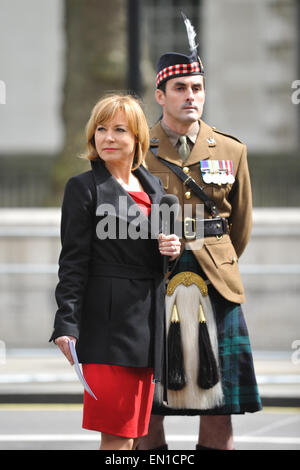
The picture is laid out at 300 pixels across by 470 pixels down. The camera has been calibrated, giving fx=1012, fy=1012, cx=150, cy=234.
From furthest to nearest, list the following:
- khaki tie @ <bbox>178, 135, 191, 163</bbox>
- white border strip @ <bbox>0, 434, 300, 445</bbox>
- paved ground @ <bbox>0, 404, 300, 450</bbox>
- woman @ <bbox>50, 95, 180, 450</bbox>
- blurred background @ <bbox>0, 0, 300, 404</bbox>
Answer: blurred background @ <bbox>0, 0, 300, 404</bbox>
white border strip @ <bbox>0, 434, 300, 445</bbox>
paved ground @ <bbox>0, 404, 300, 450</bbox>
khaki tie @ <bbox>178, 135, 191, 163</bbox>
woman @ <bbox>50, 95, 180, 450</bbox>

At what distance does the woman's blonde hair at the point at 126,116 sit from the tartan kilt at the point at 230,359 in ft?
2.99

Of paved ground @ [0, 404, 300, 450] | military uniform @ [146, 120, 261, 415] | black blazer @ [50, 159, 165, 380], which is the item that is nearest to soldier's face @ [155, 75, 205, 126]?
military uniform @ [146, 120, 261, 415]

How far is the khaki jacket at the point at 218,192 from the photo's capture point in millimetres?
4676

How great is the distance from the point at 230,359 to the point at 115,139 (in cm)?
136

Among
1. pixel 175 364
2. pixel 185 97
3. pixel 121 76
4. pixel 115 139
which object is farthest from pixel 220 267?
pixel 121 76

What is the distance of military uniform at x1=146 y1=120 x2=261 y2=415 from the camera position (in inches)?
184

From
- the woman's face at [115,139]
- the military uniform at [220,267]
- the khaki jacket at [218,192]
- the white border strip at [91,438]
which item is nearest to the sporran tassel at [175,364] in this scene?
the military uniform at [220,267]

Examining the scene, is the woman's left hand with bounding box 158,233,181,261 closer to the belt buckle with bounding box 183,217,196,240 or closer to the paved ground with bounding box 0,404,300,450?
the belt buckle with bounding box 183,217,196,240

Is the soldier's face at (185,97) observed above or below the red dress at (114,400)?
above

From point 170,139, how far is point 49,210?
4.68m

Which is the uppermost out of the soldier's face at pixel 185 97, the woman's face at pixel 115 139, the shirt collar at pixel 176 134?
the soldier's face at pixel 185 97

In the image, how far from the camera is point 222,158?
4785 mm

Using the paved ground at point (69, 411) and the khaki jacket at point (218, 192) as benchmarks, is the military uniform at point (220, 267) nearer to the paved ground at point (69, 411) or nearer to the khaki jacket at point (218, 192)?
the khaki jacket at point (218, 192)

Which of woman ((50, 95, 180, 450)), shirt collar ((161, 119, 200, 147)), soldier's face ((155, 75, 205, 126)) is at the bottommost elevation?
woman ((50, 95, 180, 450))
